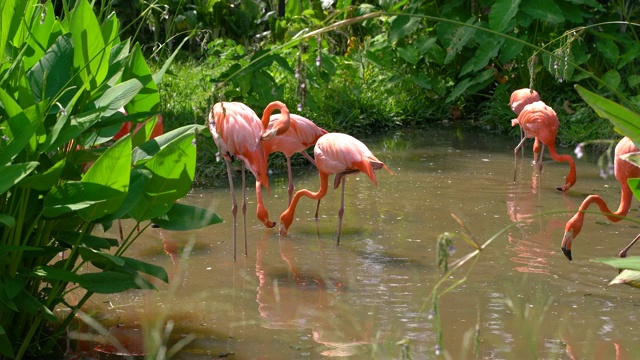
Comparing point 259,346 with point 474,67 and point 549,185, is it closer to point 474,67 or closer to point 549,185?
point 549,185

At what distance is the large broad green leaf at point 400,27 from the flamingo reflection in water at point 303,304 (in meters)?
3.92

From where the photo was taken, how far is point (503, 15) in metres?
7.90

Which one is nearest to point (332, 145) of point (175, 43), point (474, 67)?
point (474, 67)

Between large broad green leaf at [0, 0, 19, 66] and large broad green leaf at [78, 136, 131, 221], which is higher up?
large broad green leaf at [0, 0, 19, 66]

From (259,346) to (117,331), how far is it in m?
0.59

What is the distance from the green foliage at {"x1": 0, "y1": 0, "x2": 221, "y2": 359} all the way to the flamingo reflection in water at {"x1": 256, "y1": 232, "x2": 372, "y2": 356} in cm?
79

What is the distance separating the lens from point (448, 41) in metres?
8.45

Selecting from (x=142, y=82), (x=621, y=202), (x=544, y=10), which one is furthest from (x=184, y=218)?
(x=544, y=10)

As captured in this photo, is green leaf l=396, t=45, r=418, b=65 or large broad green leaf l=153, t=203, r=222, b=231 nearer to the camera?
large broad green leaf l=153, t=203, r=222, b=231

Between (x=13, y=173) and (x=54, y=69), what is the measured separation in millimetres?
549

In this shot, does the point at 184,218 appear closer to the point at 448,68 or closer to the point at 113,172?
the point at 113,172

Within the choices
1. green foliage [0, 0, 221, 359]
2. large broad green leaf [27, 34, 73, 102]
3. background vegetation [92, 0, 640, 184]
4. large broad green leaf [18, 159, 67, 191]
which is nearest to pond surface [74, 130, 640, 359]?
green foliage [0, 0, 221, 359]

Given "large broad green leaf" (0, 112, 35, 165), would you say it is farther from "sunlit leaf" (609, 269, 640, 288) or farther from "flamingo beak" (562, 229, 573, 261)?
"flamingo beak" (562, 229, 573, 261)

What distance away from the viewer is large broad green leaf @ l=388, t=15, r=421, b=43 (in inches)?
332
